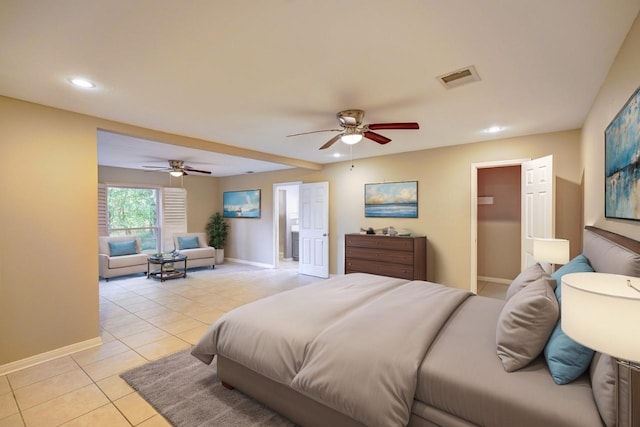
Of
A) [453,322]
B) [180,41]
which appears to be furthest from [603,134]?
[180,41]

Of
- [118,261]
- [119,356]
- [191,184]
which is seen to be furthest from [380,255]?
[191,184]

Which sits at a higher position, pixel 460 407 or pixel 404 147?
pixel 404 147

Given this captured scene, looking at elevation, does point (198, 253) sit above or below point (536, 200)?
below

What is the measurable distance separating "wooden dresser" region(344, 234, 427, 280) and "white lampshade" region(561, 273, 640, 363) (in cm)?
372

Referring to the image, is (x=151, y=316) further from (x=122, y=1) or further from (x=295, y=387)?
(x=122, y=1)

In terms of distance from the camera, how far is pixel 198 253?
282 inches

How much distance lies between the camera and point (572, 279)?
111cm

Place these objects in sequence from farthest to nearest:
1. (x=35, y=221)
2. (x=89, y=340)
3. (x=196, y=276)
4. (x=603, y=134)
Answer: (x=196, y=276)
(x=89, y=340)
(x=35, y=221)
(x=603, y=134)

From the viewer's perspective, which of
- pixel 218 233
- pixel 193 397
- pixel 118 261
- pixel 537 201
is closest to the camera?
pixel 193 397

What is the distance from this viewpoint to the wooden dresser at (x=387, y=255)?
4.69m

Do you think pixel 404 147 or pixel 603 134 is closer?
pixel 603 134

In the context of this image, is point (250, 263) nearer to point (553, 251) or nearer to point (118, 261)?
point (118, 261)

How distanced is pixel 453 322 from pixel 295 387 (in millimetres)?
1185

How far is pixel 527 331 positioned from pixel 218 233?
7902 millimetres
